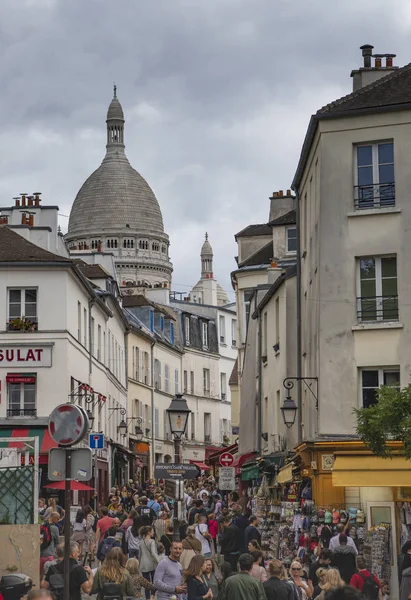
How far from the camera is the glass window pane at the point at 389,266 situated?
2708 centimetres

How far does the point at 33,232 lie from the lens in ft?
161

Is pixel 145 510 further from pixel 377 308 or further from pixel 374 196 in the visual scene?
pixel 374 196

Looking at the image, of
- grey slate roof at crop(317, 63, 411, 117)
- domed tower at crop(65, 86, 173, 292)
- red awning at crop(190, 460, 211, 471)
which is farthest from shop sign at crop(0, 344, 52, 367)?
domed tower at crop(65, 86, 173, 292)

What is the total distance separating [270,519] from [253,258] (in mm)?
29100

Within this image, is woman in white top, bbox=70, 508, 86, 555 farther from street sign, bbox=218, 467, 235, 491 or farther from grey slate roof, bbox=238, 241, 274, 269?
grey slate roof, bbox=238, 241, 274, 269

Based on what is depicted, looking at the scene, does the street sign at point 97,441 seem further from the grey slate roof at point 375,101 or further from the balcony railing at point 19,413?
the grey slate roof at point 375,101

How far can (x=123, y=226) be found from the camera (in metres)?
176

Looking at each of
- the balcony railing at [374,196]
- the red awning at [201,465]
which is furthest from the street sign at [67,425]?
the red awning at [201,465]

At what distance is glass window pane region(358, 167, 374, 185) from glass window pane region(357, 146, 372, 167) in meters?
0.13

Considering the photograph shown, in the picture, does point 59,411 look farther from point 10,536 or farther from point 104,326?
point 104,326

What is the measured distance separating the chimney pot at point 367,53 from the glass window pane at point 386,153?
6.03m

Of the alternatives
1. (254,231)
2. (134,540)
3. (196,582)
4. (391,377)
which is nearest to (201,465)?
(254,231)

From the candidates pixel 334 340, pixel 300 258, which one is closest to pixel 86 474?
pixel 334 340

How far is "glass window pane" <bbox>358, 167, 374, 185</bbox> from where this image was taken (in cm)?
2740
